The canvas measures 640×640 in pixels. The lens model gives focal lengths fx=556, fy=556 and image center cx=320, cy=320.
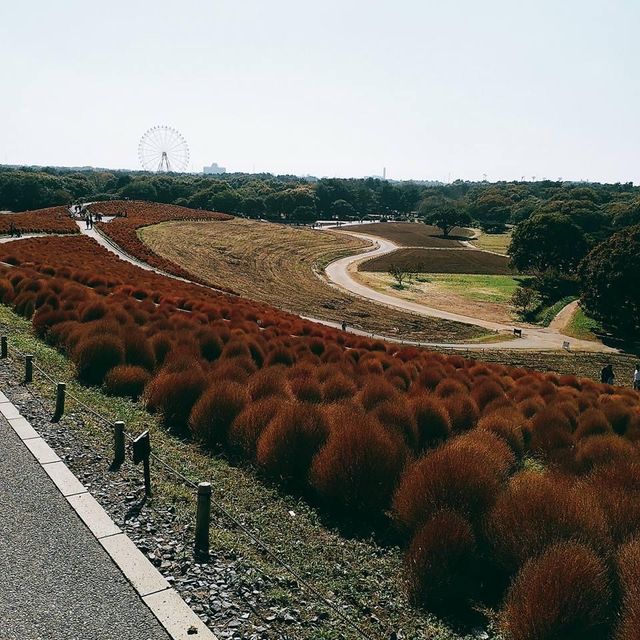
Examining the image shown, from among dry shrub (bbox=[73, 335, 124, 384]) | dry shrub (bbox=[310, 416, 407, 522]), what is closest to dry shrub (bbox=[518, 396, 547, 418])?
dry shrub (bbox=[310, 416, 407, 522])

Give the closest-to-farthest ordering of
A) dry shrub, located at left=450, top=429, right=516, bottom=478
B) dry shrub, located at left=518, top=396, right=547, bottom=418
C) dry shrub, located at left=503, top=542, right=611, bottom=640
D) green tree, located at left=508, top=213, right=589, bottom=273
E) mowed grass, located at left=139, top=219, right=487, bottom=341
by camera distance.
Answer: dry shrub, located at left=503, top=542, right=611, bottom=640
dry shrub, located at left=450, top=429, right=516, bottom=478
dry shrub, located at left=518, top=396, right=547, bottom=418
mowed grass, located at left=139, top=219, right=487, bottom=341
green tree, located at left=508, top=213, right=589, bottom=273

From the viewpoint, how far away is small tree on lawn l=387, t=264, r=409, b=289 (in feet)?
213

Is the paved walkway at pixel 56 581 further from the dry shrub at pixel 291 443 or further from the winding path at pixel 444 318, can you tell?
the winding path at pixel 444 318

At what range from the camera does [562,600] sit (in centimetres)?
484

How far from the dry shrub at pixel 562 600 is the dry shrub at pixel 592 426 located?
269 inches

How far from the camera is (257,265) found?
6531 cm

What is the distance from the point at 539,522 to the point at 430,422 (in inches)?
167

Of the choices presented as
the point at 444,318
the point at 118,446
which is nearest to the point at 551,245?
the point at 444,318

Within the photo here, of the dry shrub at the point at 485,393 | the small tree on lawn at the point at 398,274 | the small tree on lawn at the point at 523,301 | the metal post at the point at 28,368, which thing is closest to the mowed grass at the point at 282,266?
the small tree on lawn at the point at 398,274

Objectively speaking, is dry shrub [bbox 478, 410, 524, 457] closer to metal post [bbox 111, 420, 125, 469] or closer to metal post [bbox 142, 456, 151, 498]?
metal post [bbox 142, 456, 151, 498]

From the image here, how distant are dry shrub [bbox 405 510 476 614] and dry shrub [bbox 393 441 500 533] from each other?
0.42 m

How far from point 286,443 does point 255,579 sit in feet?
8.45

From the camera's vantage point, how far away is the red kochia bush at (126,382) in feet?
37.9

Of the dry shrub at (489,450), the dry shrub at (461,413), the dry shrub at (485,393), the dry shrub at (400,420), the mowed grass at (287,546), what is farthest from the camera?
the dry shrub at (485,393)
